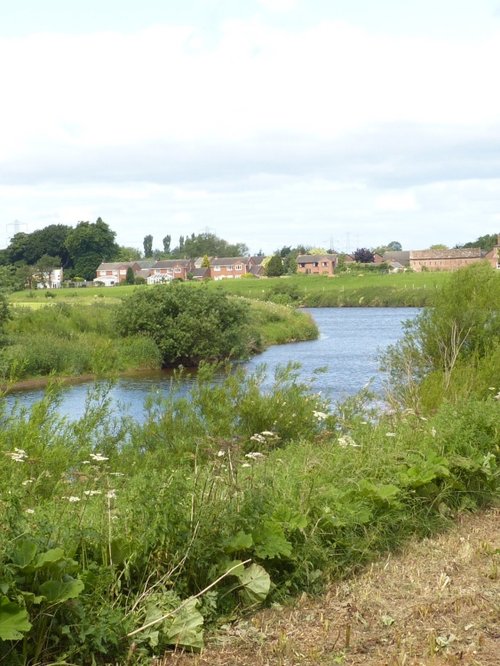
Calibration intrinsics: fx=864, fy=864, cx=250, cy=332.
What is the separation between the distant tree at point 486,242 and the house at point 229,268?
134ft

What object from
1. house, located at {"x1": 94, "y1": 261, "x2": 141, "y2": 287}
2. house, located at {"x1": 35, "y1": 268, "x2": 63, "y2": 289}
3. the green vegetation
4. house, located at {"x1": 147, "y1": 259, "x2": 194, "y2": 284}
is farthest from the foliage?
house, located at {"x1": 147, "y1": 259, "x2": 194, "y2": 284}

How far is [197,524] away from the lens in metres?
5.21

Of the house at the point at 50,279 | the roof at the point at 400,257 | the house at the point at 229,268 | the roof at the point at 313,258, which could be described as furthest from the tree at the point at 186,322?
the roof at the point at 400,257

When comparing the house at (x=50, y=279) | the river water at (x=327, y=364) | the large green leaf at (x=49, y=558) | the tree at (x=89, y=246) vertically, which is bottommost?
the river water at (x=327, y=364)

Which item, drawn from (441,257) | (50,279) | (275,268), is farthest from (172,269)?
(441,257)

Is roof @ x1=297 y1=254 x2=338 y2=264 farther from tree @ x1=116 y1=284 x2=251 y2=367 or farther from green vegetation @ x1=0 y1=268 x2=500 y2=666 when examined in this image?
green vegetation @ x1=0 y1=268 x2=500 y2=666

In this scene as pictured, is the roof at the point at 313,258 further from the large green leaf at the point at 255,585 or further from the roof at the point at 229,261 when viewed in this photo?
the large green leaf at the point at 255,585

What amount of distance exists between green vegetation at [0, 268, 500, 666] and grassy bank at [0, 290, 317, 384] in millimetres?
24666

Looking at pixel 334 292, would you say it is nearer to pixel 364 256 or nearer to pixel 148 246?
pixel 364 256

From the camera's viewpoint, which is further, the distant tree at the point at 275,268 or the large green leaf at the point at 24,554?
the distant tree at the point at 275,268

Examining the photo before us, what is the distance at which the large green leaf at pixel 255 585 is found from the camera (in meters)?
5.22

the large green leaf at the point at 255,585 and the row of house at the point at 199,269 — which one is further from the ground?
the row of house at the point at 199,269

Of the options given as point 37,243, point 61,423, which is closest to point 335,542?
point 61,423

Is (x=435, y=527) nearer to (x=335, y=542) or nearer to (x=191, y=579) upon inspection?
(x=335, y=542)
